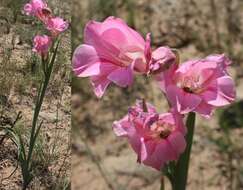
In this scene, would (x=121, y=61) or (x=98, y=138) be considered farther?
(x=98, y=138)

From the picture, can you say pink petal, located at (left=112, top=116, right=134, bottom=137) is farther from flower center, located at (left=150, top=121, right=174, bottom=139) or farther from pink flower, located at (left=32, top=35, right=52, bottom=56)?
pink flower, located at (left=32, top=35, right=52, bottom=56)

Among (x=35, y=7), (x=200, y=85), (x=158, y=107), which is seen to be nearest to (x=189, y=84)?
(x=200, y=85)

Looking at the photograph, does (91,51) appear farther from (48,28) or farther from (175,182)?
(48,28)

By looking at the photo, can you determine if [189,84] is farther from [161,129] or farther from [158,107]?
[158,107]

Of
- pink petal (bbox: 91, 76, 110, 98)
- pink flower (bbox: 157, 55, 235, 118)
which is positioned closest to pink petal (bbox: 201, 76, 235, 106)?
pink flower (bbox: 157, 55, 235, 118)

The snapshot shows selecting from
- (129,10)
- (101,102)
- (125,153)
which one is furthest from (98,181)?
Result: (129,10)

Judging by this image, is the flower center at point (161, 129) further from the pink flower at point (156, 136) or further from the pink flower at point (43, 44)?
the pink flower at point (43, 44)
